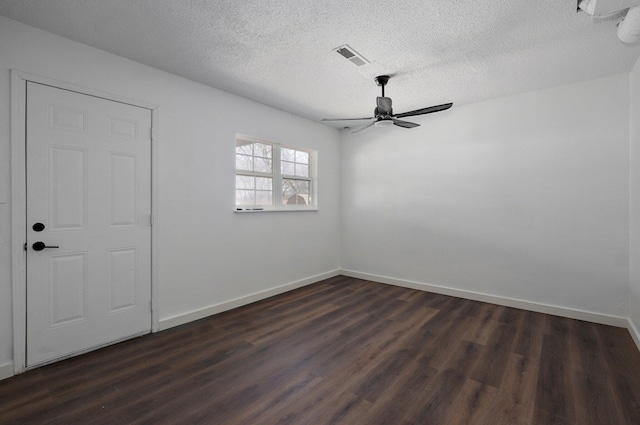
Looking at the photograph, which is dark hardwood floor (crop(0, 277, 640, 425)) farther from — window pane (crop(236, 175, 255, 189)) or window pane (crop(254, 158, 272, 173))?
window pane (crop(254, 158, 272, 173))

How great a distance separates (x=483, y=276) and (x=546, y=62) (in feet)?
8.69

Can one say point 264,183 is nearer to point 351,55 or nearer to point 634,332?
point 351,55

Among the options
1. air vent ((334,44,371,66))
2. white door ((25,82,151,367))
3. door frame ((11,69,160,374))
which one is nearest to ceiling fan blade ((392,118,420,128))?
air vent ((334,44,371,66))

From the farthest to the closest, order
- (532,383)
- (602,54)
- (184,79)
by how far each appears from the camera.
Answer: (184,79) → (602,54) → (532,383)

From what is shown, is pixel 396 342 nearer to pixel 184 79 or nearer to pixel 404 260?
pixel 404 260

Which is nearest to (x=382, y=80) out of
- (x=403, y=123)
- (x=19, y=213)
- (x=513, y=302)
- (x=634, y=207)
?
(x=403, y=123)

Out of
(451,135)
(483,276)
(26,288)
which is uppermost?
(451,135)

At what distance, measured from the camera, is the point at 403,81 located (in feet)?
11.0

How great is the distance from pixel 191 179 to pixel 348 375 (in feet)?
8.56

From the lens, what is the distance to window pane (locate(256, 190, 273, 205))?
4195mm

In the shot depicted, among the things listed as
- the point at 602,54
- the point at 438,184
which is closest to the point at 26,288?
the point at 438,184

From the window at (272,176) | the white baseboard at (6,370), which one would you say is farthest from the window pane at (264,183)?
the white baseboard at (6,370)

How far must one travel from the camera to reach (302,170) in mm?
4957

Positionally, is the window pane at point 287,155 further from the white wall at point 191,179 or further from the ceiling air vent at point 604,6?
the ceiling air vent at point 604,6
